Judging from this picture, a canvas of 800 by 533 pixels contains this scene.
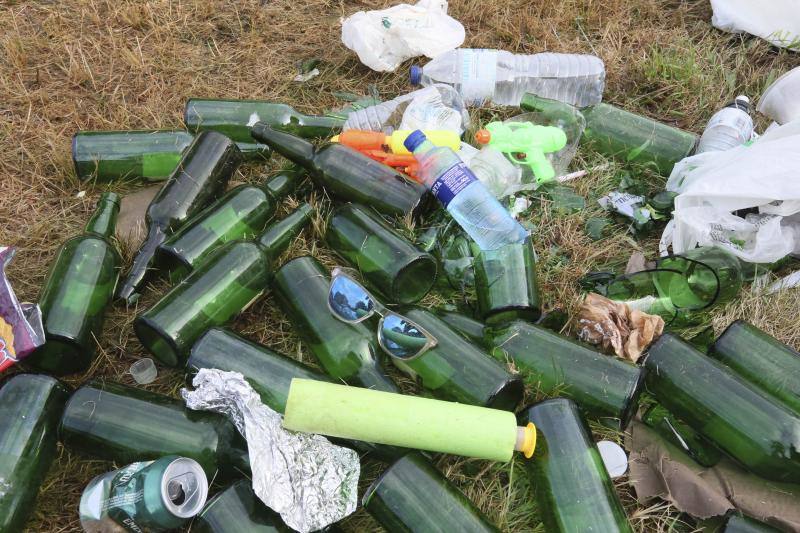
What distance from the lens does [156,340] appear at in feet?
6.34

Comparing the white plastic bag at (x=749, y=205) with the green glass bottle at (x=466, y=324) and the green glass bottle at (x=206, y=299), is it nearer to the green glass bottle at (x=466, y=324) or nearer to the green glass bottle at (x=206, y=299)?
the green glass bottle at (x=466, y=324)

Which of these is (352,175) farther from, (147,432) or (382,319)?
(147,432)

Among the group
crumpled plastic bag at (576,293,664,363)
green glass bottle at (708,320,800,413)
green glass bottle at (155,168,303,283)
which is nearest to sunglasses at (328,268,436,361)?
green glass bottle at (155,168,303,283)

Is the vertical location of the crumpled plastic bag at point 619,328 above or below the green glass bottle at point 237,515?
above

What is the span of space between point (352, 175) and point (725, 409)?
4.34 ft

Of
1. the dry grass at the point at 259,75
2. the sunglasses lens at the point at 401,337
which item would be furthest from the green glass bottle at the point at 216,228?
the sunglasses lens at the point at 401,337

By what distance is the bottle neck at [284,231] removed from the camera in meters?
2.14

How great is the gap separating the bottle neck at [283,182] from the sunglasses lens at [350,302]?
22.5 inches

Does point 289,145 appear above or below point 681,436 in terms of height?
above

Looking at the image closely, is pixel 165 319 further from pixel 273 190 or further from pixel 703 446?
pixel 703 446

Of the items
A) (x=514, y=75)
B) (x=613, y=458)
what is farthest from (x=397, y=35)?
(x=613, y=458)

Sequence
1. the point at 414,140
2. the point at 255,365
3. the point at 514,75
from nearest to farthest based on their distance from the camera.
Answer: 1. the point at 255,365
2. the point at 414,140
3. the point at 514,75

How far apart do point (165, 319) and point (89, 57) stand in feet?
5.91

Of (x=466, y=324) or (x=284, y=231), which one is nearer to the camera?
(x=466, y=324)
